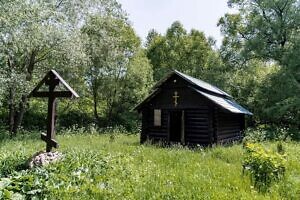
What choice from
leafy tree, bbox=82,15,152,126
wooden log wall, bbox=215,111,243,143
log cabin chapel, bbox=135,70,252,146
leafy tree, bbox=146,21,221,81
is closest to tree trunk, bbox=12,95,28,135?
leafy tree, bbox=82,15,152,126

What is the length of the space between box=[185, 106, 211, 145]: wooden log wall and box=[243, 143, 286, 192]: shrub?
377 inches

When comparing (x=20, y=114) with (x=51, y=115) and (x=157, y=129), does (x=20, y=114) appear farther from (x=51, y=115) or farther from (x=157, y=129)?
(x=51, y=115)

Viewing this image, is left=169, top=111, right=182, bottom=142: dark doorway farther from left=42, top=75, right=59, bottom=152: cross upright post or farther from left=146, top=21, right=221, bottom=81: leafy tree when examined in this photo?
left=146, top=21, right=221, bottom=81: leafy tree

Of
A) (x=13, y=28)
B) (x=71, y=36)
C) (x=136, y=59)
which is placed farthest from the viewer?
(x=136, y=59)

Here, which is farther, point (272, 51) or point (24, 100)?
point (272, 51)

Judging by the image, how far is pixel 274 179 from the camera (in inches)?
316

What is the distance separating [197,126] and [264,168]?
1048 centimetres

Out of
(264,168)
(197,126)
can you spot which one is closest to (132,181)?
(264,168)

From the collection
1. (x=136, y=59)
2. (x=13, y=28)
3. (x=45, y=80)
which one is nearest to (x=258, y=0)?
(x=136, y=59)

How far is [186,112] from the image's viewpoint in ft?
61.9

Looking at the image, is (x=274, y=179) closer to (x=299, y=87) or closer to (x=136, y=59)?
(x=299, y=87)

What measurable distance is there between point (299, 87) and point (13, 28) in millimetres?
18663

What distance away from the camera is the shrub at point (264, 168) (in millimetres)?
7926

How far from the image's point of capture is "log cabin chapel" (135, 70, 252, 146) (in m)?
18.1
